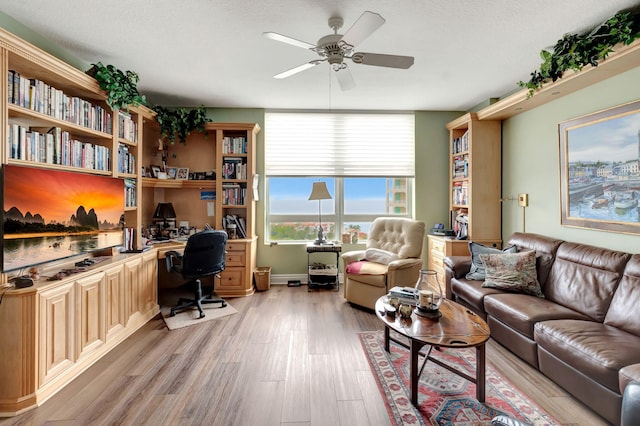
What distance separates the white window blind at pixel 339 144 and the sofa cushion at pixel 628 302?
2.81 meters

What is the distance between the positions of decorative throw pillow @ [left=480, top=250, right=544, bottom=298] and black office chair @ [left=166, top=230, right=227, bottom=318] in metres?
2.86

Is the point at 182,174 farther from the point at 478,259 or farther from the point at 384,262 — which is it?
the point at 478,259

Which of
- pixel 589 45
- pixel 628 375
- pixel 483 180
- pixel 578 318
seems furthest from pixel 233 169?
pixel 628 375

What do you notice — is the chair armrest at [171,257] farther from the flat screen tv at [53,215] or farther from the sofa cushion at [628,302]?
the sofa cushion at [628,302]

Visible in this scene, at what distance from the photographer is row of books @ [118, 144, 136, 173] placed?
3.12 metres

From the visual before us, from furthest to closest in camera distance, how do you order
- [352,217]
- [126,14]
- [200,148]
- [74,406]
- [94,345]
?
[352,217]
[200,148]
[94,345]
[126,14]
[74,406]

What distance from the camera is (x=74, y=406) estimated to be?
6.25ft

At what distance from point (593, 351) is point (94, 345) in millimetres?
3513

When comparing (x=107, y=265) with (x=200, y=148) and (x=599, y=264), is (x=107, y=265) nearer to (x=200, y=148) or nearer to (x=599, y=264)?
(x=200, y=148)

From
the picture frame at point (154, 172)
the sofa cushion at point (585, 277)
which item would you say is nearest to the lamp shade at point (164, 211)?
the picture frame at point (154, 172)

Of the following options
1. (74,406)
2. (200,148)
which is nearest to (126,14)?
(200,148)

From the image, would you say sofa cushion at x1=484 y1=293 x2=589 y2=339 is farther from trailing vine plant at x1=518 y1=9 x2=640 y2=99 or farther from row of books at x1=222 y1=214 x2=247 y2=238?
row of books at x1=222 y1=214 x2=247 y2=238

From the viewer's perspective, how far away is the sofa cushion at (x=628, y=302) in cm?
205

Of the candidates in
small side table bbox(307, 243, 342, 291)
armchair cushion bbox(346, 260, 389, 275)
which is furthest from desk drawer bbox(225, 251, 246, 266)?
armchair cushion bbox(346, 260, 389, 275)
